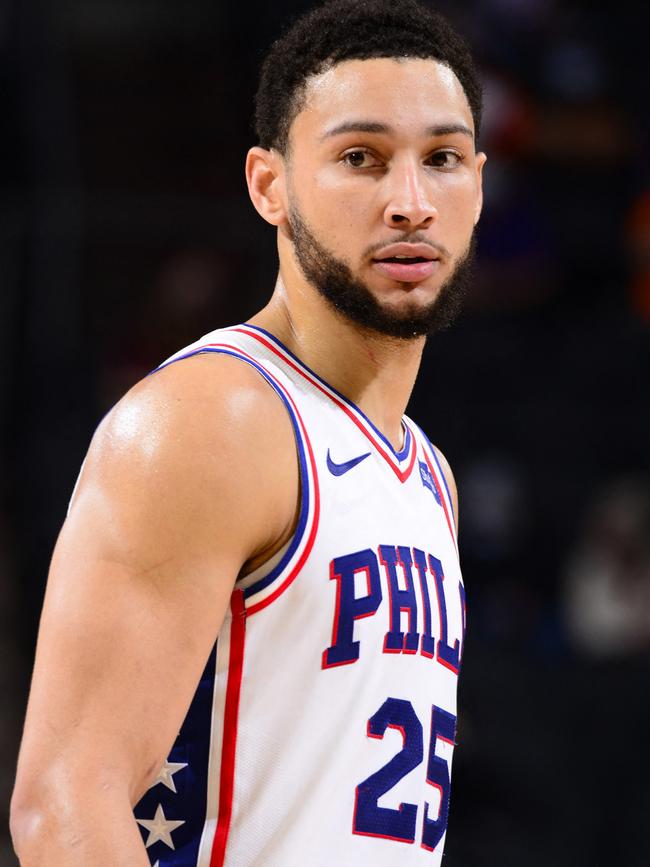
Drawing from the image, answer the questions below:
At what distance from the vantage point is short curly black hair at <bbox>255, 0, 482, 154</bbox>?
8.45 feet

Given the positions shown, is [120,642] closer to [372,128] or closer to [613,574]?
[372,128]

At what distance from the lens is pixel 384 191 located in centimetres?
243

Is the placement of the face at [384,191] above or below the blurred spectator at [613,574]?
below

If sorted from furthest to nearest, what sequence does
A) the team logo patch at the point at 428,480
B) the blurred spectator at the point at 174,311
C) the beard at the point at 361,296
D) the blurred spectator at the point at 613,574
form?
the blurred spectator at the point at 174,311 < the blurred spectator at the point at 613,574 < the team logo patch at the point at 428,480 < the beard at the point at 361,296

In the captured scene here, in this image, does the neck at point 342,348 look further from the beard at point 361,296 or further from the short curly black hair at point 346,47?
the short curly black hair at point 346,47

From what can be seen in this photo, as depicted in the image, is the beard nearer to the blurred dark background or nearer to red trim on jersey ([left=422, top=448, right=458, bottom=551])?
red trim on jersey ([left=422, top=448, right=458, bottom=551])

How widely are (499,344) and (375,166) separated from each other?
5449 mm

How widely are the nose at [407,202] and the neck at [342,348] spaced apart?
0.80 feet

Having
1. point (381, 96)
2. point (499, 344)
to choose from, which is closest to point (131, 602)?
point (381, 96)

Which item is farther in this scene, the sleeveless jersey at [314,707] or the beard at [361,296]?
the beard at [361,296]

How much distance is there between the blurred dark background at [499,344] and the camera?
20.5 feet

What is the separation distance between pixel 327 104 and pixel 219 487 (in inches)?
32.0

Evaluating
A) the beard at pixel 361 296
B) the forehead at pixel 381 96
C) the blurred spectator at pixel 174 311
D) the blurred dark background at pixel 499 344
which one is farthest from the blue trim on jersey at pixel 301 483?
the blurred spectator at pixel 174 311

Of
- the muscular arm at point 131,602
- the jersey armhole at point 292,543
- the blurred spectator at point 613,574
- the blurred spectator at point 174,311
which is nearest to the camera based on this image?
the muscular arm at point 131,602
